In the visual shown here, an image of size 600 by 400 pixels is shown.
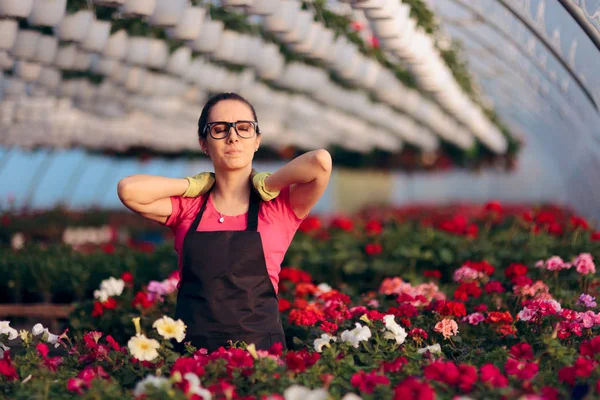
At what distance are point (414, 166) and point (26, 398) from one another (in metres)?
17.3

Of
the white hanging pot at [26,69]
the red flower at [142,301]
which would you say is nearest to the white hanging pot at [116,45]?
the white hanging pot at [26,69]

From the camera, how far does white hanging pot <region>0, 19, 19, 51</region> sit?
17.9ft

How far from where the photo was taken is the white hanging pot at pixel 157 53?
652 cm

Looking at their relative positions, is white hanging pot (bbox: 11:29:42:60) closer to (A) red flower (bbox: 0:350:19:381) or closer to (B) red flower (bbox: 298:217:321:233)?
(B) red flower (bbox: 298:217:321:233)

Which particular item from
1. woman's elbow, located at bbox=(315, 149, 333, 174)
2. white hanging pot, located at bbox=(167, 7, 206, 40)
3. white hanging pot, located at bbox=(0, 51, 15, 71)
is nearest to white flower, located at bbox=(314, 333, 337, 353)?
woman's elbow, located at bbox=(315, 149, 333, 174)

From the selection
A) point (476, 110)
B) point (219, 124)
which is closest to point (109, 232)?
point (476, 110)

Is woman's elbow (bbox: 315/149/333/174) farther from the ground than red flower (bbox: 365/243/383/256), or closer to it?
farther from the ground

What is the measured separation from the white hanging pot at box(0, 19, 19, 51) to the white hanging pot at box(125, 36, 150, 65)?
97 centimetres

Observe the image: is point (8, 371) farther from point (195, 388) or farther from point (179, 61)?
point (179, 61)

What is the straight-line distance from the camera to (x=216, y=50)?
632 centimetres

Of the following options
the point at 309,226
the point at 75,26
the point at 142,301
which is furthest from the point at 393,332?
the point at 309,226

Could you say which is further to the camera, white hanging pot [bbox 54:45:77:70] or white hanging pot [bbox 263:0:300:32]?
white hanging pot [bbox 54:45:77:70]

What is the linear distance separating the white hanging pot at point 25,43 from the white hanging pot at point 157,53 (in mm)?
883

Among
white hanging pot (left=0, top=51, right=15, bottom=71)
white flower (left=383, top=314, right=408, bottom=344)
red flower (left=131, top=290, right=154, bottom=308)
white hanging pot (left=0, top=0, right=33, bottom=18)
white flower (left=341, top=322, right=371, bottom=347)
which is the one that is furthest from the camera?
white hanging pot (left=0, top=51, right=15, bottom=71)
